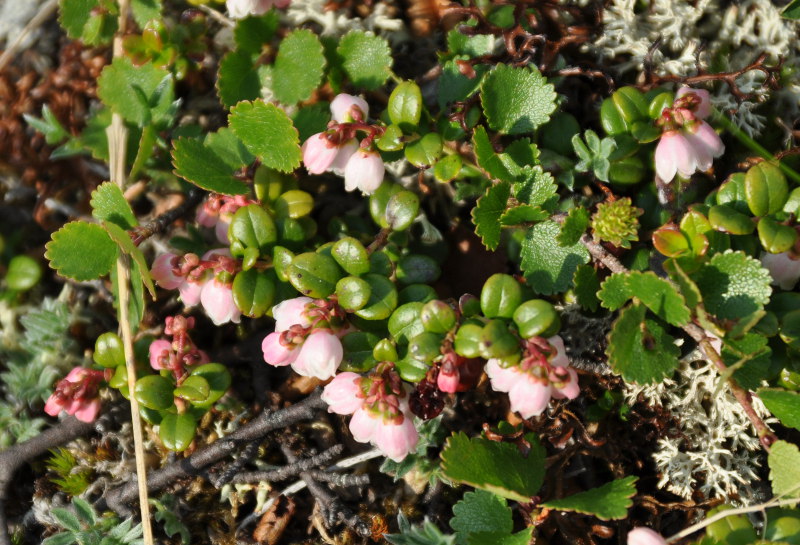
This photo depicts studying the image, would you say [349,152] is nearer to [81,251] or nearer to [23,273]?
[81,251]

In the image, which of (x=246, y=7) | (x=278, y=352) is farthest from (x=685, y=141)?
(x=246, y=7)

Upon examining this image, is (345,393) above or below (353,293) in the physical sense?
below

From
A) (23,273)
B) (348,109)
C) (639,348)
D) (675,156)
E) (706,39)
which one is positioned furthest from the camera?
(23,273)

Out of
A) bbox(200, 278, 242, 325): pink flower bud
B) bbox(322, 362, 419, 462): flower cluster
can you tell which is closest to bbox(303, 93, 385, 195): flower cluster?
bbox(200, 278, 242, 325): pink flower bud

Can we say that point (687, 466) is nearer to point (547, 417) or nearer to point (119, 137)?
point (547, 417)

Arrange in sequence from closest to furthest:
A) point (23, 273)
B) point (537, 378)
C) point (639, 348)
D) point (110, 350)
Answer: point (537, 378) → point (639, 348) → point (110, 350) → point (23, 273)

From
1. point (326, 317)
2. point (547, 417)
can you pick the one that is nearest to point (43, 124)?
point (326, 317)
